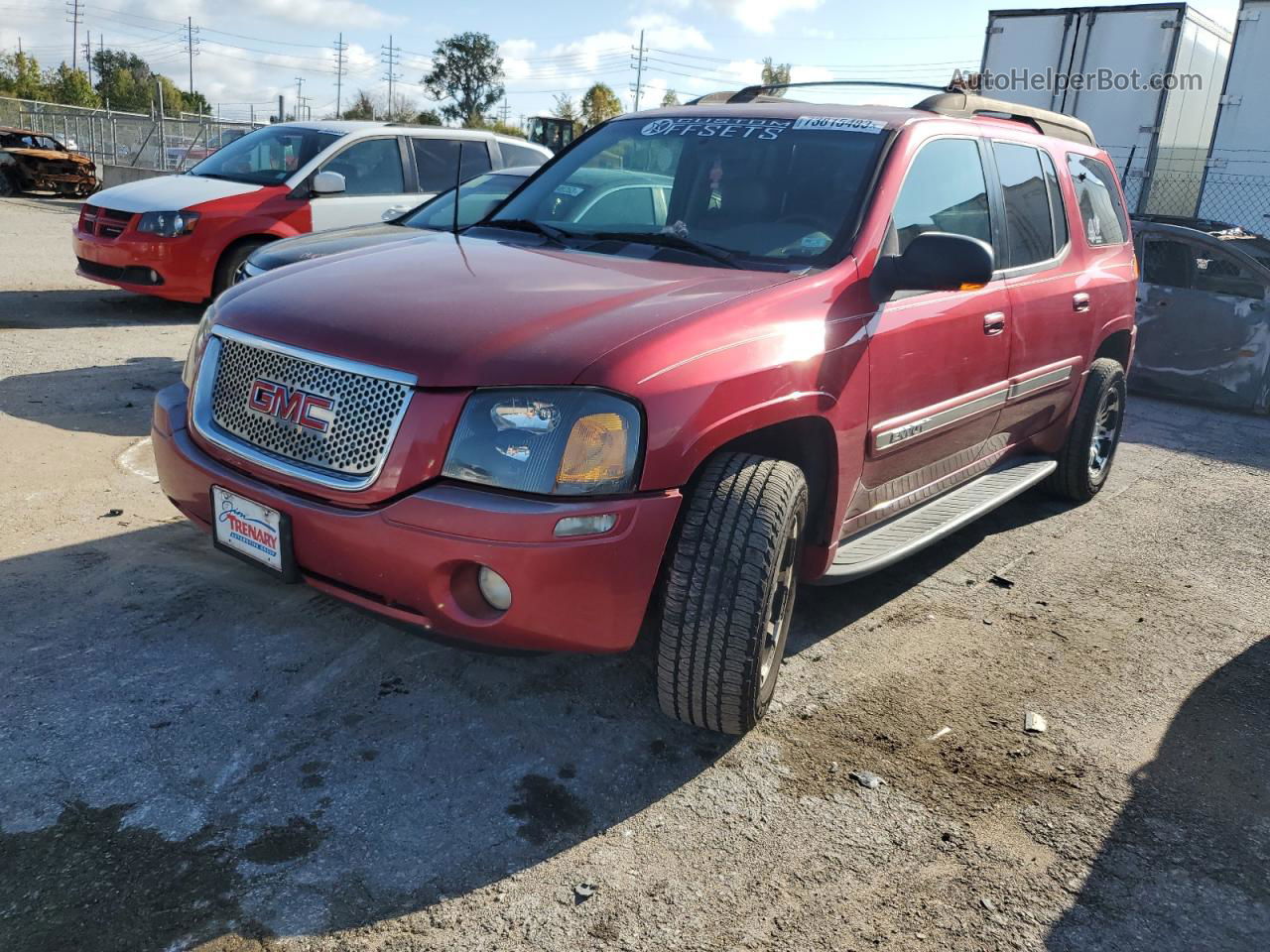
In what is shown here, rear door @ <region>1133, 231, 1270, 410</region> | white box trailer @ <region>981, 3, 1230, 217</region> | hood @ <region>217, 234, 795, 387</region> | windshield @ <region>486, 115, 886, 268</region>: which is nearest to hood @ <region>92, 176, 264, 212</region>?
windshield @ <region>486, 115, 886, 268</region>

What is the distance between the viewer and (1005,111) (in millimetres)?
4754

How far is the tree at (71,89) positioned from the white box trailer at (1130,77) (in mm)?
61177

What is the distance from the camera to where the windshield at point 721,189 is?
3.55 metres

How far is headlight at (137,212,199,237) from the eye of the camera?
27.9 ft

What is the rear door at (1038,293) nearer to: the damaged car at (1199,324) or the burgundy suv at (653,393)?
the burgundy suv at (653,393)

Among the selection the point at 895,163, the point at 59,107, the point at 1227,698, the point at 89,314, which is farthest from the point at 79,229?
the point at 59,107

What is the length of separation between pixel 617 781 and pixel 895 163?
2279 millimetres

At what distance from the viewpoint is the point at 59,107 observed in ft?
103

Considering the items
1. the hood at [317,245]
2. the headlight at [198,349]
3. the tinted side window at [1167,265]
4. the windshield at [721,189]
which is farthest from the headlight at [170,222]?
the tinted side window at [1167,265]

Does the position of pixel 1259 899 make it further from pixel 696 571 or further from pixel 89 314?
pixel 89 314

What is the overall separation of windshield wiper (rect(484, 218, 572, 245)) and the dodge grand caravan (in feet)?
13.5

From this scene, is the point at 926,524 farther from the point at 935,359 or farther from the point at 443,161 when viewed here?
the point at 443,161

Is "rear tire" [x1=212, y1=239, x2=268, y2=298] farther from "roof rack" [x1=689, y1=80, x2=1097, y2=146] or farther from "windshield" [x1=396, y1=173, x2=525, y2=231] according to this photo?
"roof rack" [x1=689, y1=80, x2=1097, y2=146]

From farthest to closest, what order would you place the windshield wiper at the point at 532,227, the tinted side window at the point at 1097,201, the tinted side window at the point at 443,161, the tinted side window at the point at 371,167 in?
the tinted side window at the point at 443,161
the tinted side window at the point at 371,167
the tinted side window at the point at 1097,201
the windshield wiper at the point at 532,227
